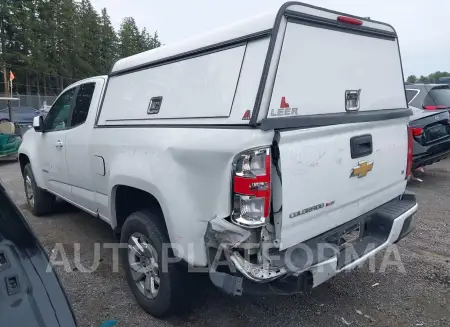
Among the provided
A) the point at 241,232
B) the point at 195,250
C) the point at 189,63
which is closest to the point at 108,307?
the point at 195,250

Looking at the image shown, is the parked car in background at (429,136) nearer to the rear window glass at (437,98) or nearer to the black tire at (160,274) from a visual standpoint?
the rear window glass at (437,98)

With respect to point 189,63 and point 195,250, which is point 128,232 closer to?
point 195,250

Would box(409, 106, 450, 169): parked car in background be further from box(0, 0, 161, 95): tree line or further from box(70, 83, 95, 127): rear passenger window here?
box(0, 0, 161, 95): tree line

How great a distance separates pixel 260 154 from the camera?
88.8 inches

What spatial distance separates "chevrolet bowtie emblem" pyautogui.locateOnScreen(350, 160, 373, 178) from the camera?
2.79 meters

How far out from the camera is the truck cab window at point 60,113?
4.56 meters

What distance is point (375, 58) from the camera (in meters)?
3.20

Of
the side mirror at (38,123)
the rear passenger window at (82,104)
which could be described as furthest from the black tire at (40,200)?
the rear passenger window at (82,104)

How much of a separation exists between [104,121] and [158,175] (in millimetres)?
1357

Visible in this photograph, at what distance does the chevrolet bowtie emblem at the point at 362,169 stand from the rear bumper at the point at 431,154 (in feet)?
14.1

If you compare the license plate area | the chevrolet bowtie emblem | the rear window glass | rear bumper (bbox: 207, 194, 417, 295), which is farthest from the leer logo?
the rear window glass

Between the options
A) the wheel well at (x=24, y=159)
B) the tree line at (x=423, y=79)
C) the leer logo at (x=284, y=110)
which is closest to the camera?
the leer logo at (x=284, y=110)

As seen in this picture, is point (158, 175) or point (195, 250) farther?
point (158, 175)

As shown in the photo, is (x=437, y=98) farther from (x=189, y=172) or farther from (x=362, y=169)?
(x=189, y=172)
